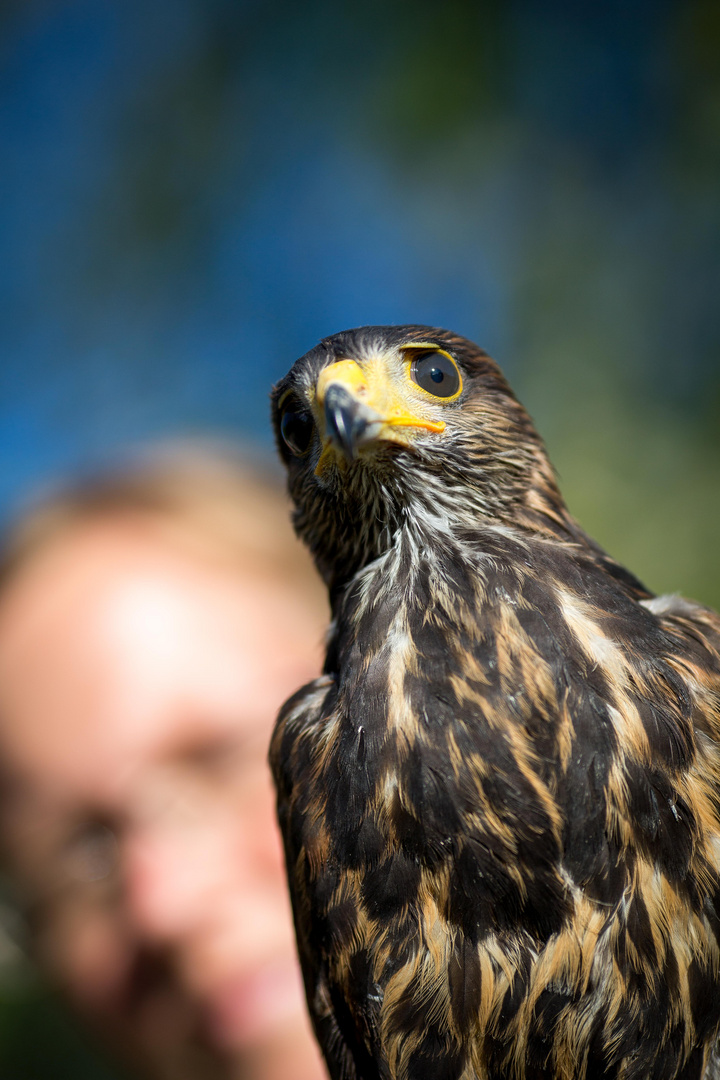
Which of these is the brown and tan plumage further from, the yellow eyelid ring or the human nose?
the human nose

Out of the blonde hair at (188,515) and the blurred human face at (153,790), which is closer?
the blurred human face at (153,790)

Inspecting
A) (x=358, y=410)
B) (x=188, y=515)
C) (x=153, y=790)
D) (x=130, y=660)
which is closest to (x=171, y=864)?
(x=153, y=790)

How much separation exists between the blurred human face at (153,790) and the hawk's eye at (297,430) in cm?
202

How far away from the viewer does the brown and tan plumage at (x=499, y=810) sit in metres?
1.55

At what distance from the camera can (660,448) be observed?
9977mm

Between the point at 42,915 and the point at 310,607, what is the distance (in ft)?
7.83

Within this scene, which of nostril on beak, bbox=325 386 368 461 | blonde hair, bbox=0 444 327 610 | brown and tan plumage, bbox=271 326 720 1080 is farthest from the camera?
blonde hair, bbox=0 444 327 610

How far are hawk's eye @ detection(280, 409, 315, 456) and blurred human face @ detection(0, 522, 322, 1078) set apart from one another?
2.02 metres

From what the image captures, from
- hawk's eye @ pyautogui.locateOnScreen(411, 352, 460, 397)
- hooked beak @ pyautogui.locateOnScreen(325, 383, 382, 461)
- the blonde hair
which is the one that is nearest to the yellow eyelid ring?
hawk's eye @ pyautogui.locateOnScreen(411, 352, 460, 397)

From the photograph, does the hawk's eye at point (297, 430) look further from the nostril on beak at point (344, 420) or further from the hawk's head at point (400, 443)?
the nostril on beak at point (344, 420)

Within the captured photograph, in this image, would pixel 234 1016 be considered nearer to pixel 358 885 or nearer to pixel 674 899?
pixel 358 885

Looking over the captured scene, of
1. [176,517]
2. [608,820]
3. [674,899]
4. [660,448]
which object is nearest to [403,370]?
[608,820]

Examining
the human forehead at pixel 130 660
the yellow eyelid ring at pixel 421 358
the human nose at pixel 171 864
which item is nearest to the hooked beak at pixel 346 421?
the yellow eyelid ring at pixel 421 358

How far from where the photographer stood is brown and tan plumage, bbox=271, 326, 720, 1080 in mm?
1549
